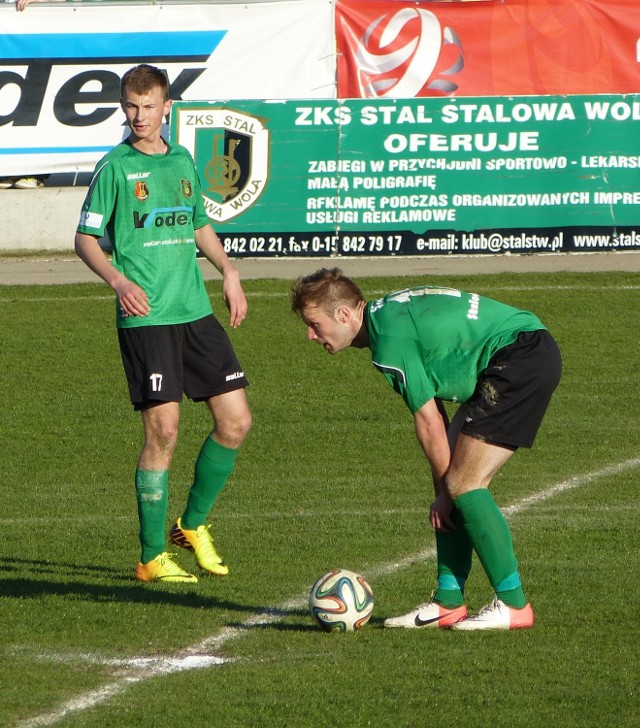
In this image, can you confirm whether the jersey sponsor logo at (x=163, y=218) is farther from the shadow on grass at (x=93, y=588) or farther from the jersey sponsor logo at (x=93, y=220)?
the shadow on grass at (x=93, y=588)

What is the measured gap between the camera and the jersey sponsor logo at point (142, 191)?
6312 mm

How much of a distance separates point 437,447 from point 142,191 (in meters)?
1.99

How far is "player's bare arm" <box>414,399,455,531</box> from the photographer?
5.16 m

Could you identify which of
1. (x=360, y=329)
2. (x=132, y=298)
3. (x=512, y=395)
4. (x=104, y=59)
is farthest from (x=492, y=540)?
(x=104, y=59)

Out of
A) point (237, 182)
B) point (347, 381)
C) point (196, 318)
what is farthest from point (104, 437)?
point (237, 182)

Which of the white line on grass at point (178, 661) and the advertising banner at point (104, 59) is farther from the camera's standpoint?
the advertising banner at point (104, 59)

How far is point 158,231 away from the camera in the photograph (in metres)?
6.39

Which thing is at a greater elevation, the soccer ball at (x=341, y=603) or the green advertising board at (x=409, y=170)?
the green advertising board at (x=409, y=170)

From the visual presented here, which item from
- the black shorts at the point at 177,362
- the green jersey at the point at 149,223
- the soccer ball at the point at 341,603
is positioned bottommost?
the soccer ball at the point at 341,603

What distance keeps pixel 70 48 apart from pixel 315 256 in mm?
4044

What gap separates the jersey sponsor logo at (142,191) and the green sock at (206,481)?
1.21 meters

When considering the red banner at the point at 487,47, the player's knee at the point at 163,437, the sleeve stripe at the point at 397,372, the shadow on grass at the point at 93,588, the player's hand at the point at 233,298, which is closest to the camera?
the sleeve stripe at the point at 397,372

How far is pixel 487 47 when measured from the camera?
58.3ft

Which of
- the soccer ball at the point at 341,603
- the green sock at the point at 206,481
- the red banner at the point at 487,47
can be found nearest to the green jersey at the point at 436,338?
the soccer ball at the point at 341,603
